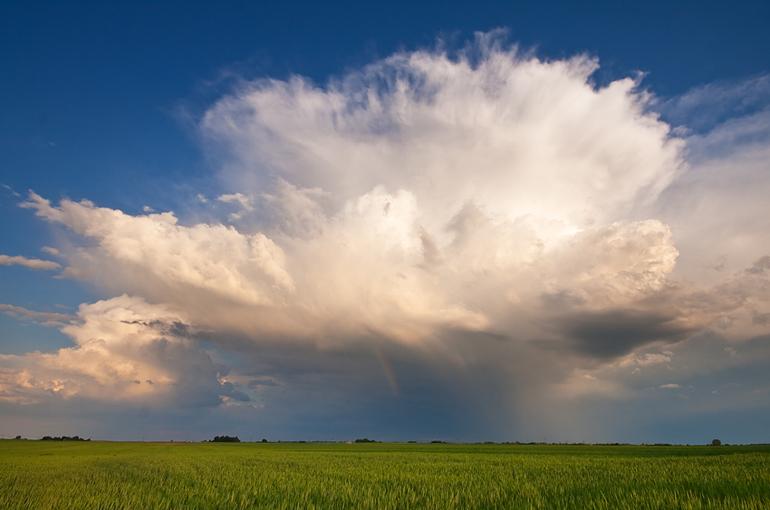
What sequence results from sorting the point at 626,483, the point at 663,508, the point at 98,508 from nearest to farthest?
the point at 663,508 → the point at 98,508 → the point at 626,483

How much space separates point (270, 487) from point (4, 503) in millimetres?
6641

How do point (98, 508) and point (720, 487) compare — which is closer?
point (98, 508)

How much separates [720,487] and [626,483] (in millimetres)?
2486

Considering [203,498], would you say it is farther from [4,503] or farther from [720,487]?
[720,487]

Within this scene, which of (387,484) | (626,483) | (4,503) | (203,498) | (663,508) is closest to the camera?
(663,508)

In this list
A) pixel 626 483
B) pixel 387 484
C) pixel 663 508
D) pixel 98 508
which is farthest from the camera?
pixel 387 484

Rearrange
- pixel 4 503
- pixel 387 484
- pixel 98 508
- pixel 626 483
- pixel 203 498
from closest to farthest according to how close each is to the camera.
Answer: pixel 98 508, pixel 4 503, pixel 203 498, pixel 626 483, pixel 387 484

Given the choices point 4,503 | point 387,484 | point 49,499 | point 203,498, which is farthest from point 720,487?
point 4,503

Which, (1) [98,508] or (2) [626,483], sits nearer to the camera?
(1) [98,508]

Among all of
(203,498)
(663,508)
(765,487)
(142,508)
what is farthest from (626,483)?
(142,508)

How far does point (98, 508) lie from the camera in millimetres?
9812

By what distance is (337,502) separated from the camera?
11.2 meters

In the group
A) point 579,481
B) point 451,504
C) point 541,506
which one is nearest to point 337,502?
point 451,504

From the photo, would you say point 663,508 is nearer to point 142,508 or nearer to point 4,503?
point 142,508
